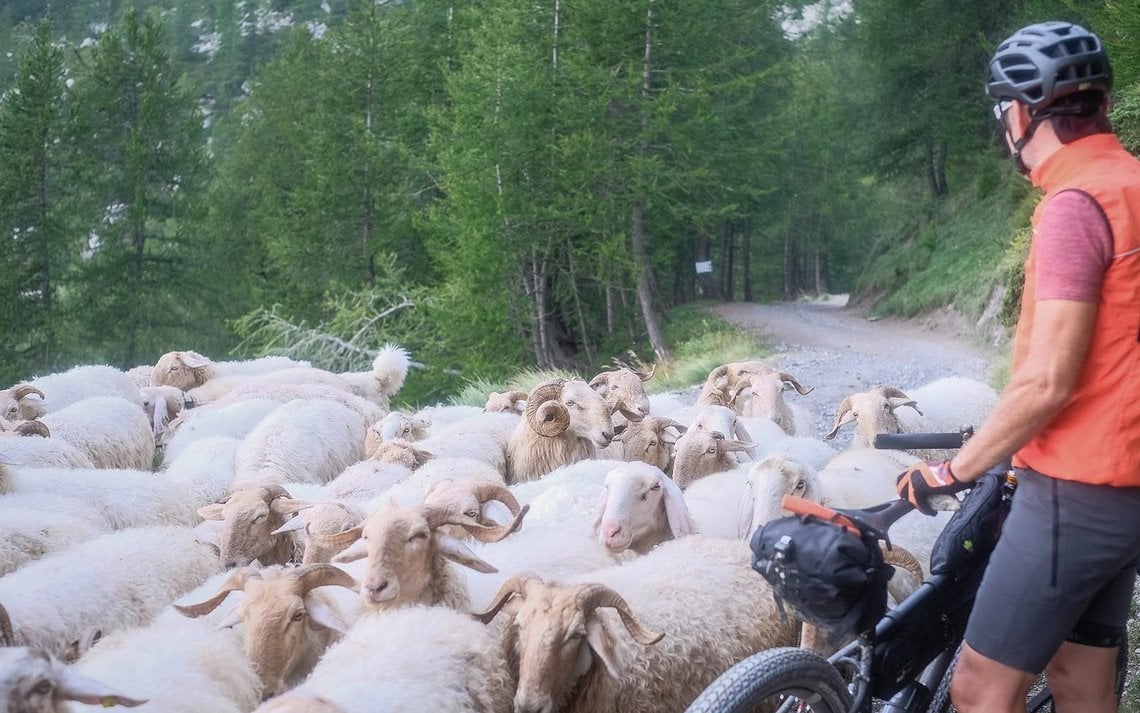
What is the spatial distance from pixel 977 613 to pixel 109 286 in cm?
3734

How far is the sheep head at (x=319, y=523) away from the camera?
587 cm

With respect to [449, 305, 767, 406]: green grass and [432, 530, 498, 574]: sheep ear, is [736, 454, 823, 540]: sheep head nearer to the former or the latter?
[432, 530, 498, 574]: sheep ear

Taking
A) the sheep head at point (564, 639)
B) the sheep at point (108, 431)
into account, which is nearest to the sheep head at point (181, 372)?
the sheep at point (108, 431)

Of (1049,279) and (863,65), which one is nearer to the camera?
(1049,279)

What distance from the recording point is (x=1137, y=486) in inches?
109

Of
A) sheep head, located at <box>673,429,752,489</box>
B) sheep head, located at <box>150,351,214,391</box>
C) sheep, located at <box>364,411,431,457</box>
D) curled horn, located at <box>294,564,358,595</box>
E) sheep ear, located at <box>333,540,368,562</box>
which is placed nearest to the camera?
curled horn, located at <box>294,564,358,595</box>

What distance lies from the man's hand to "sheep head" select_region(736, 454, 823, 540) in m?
2.15

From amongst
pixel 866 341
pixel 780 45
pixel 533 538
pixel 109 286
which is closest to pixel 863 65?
pixel 780 45

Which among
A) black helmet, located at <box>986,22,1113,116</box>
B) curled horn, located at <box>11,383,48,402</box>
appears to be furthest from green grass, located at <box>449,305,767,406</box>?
black helmet, located at <box>986,22,1113,116</box>

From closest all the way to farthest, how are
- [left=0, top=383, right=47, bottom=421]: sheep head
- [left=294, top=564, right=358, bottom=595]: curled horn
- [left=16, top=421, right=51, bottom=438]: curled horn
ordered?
[left=294, top=564, right=358, bottom=595]: curled horn, [left=16, top=421, right=51, bottom=438]: curled horn, [left=0, top=383, right=47, bottom=421]: sheep head

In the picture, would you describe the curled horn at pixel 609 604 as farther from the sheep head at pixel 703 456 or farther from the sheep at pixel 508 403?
the sheep at pixel 508 403

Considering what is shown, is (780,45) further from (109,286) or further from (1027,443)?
(1027,443)

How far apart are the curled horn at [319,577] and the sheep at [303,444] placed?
3507 millimetres

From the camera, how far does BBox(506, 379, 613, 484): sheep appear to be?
8719 mm
